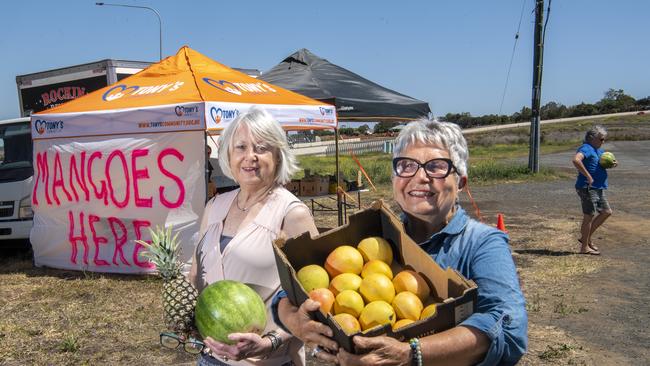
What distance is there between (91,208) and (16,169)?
232cm

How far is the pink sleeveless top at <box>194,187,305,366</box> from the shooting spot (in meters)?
2.43

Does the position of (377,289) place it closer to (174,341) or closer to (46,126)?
(174,341)

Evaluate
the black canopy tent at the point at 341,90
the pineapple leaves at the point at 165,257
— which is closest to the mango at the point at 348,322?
the pineapple leaves at the point at 165,257

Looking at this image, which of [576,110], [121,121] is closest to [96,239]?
[121,121]

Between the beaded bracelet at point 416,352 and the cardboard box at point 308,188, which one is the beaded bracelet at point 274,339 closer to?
the beaded bracelet at point 416,352

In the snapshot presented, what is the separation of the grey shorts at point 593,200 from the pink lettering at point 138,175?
21.4ft

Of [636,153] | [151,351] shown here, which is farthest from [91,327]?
[636,153]

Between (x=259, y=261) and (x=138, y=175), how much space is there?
17.8ft

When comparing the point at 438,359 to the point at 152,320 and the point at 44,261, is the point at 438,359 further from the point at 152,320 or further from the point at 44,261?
the point at 44,261

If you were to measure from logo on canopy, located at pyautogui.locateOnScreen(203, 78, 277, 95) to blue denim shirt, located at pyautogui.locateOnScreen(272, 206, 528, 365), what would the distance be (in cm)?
606

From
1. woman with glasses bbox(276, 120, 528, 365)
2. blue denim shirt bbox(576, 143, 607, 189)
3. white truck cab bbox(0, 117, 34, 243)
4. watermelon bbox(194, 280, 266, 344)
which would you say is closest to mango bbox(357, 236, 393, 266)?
woman with glasses bbox(276, 120, 528, 365)

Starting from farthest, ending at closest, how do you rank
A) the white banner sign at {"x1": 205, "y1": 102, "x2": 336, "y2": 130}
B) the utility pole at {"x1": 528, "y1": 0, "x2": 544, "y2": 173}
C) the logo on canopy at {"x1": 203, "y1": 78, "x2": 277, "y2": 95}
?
the utility pole at {"x1": 528, "y1": 0, "x2": 544, "y2": 173}, the logo on canopy at {"x1": 203, "y1": 78, "x2": 277, "y2": 95}, the white banner sign at {"x1": 205, "y1": 102, "x2": 336, "y2": 130}

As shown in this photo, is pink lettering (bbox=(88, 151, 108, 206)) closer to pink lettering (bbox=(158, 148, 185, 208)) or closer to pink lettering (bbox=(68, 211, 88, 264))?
pink lettering (bbox=(68, 211, 88, 264))

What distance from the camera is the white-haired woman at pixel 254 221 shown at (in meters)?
2.43
